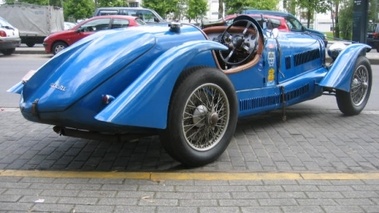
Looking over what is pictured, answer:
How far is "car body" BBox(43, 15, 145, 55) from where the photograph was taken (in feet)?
53.4

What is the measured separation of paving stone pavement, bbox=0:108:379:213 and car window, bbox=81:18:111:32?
10.6 meters

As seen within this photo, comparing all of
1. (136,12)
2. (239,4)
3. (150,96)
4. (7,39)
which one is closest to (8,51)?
(7,39)

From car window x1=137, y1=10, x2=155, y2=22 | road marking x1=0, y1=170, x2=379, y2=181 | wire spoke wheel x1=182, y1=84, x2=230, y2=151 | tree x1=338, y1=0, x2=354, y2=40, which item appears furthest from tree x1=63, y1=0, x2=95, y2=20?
road marking x1=0, y1=170, x2=379, y2=181

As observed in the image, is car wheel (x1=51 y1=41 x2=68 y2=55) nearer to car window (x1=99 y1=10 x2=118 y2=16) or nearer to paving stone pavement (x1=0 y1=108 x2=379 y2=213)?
car window (x1=99 y1=10 x2=118 y2=16)

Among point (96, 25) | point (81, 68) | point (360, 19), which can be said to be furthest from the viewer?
point (360, 19)

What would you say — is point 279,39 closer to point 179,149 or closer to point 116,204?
point 179,149

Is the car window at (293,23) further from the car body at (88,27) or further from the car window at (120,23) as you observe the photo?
the car window at (120,23)

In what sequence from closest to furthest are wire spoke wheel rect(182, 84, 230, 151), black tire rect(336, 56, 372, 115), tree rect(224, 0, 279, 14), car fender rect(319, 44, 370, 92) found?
1. wire spoke wheel rect(182, 84, 230, 151)
2. car fender rect(319, 44, 370, 92)
3. black tire rect(336, 56, 372, 115)
4. tree rect(224, 0, 279, 14)

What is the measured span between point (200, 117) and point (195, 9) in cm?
3410

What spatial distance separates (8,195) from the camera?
377 centimetres

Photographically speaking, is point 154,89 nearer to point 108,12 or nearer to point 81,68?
point 81,68

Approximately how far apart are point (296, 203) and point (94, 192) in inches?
64.3

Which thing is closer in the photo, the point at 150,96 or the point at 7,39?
the point at 150,96

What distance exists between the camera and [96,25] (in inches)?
659
